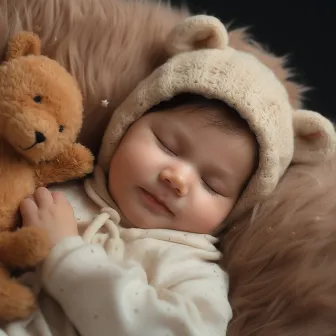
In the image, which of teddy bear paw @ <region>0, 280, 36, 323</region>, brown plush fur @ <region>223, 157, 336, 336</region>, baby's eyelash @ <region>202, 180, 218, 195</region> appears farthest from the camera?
baby's eyelash @ <region>202, 180, 218, 195</region>

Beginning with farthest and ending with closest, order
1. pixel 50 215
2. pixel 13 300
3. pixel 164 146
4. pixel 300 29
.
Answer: pixel 300 29
pixel 164 146
pixel 50 215
pixel 13 300

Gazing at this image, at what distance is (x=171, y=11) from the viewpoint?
3.96ft

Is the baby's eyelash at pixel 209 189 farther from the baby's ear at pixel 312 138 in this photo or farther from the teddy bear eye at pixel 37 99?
the teddy bear eye at pixel 37 99

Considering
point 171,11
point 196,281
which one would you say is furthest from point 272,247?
point 171,11

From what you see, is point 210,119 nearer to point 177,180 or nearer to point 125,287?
point 177,180

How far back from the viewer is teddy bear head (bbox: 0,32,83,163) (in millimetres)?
848

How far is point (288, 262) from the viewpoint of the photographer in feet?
3.21

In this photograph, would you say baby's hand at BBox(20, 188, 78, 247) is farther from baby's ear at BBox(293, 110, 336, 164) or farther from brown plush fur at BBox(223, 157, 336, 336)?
baby's ear at BBox(293, 110, 336, 164)

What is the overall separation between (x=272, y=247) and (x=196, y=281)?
16 cm

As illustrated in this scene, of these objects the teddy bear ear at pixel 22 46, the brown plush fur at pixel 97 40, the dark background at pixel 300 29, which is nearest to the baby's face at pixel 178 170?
the brown plush fur at pixel 97 40

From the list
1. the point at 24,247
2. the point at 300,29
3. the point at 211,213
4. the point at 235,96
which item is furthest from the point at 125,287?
the point at 300,29

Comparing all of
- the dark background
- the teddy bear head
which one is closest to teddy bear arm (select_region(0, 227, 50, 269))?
the teddy bear head

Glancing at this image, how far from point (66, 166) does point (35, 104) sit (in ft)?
0.45

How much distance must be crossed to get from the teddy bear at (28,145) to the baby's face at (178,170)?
0.08 meters
